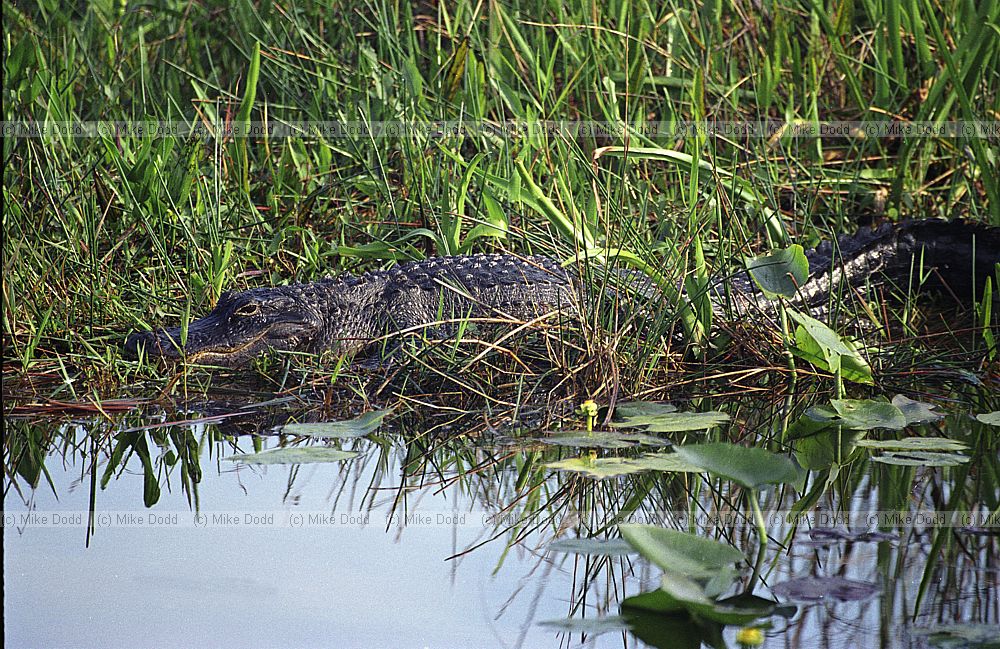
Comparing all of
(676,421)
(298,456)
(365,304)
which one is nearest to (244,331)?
(365,304)

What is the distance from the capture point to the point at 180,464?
2.65 meters

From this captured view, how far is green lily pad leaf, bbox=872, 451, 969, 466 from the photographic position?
8.05 feet

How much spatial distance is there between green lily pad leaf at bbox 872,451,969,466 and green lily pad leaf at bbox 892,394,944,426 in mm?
224

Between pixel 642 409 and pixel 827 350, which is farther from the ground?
pixel 827 350

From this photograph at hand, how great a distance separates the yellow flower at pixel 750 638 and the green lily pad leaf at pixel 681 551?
0.14 meters

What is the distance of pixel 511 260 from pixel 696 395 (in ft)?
3.47

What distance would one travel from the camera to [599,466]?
2.41 m

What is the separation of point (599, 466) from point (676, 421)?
0.39 meters

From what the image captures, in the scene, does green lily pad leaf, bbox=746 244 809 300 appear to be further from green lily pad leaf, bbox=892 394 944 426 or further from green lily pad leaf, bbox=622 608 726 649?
green lily pad leaf, bbox=622 608 726 649

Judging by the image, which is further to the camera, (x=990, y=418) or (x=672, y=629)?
(x=990, y=418)

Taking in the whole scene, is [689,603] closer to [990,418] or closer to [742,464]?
[742,464]

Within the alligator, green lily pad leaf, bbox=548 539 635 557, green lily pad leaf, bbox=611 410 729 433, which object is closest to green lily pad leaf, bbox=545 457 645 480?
green lily pad leaf, bbox=611 410 729 433

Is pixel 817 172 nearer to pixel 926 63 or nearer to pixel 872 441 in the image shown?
pixel 926 63

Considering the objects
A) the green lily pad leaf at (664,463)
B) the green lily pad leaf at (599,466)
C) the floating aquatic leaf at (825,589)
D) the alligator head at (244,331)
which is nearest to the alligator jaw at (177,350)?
the alligator head at (244,331)
